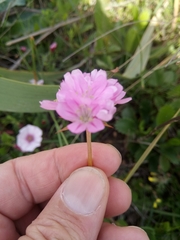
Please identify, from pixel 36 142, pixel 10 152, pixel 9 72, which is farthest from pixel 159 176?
pixel 9 72

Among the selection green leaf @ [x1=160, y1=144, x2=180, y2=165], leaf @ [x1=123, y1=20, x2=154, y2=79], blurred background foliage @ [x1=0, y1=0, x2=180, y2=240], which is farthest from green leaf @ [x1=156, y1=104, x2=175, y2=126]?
leaf @ [x1=123, y1=20, x2=154, y2=79]

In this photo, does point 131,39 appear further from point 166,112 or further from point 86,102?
point 86,102

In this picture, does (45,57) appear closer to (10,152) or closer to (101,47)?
(101,47)

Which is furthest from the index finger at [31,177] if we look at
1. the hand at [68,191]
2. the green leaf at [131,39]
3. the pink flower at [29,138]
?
the green leaf at [131,39]

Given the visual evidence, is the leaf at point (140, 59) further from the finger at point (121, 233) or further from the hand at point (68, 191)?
the finger at point (121, 233)

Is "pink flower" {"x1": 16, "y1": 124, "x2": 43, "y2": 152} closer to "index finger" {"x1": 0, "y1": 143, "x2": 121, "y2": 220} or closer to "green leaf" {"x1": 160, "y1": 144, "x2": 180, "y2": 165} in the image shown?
"index finger" {"x1": 0, "y1": 143, "x2": 121, "y2": 220}

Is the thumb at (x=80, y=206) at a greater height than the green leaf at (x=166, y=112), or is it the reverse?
the green leaf at (x=166, y=112)

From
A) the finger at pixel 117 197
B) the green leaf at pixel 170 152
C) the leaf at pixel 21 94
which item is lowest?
the finger at pixel 117 197
